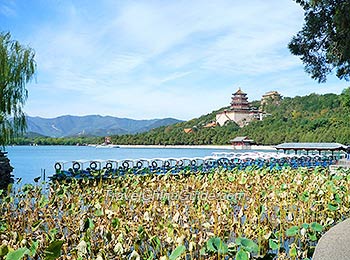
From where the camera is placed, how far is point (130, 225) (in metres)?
3.07

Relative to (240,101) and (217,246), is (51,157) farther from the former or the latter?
(240,101)

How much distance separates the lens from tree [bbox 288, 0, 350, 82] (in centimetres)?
443

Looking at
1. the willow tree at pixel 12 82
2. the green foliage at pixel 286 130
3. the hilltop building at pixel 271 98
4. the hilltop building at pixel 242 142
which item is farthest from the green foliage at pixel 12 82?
the hilltop building at pixel 271 98

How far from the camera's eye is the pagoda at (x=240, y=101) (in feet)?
173

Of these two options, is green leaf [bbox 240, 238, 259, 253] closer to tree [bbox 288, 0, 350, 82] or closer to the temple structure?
tree [bbox 288, 0, 350, 82]

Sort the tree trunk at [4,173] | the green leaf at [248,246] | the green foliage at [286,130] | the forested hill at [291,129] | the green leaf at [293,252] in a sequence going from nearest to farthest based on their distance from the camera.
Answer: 1. the green leaf at [248,246]
2. the green leaf at [293,252]
3. the tree trunk at [4,173]
4. the forested hill at [291,129]
5. the green foliage at [286,130]

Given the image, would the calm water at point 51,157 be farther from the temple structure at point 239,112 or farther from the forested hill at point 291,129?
the temple structure at point 239,112

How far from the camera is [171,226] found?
276 centimetres

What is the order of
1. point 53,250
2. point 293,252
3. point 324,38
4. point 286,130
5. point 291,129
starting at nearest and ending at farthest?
1. point 53,250
2. point 293,252
3. point 324,38
4. point 291,129
5. point 286,130

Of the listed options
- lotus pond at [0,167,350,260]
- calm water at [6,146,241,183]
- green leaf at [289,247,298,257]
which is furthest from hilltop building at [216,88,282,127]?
green leaf at [289,247,298,257]

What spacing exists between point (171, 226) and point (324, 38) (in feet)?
11.2

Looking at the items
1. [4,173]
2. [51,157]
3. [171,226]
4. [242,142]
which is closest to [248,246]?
[171,226]

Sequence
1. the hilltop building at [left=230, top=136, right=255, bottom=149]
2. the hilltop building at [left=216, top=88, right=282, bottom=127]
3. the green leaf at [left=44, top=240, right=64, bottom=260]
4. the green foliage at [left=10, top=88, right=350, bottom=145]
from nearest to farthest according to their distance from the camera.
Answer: the green leaf at [left=44, top=240, right=64, bottom=260]
the green foliage at [left=10, top=88, right=350, bottom=145]
the hilltop building at [left=230, top=136, right=255, bottom=149]
the hilltop building at [left=216, top=88, right=282, bottom=127]

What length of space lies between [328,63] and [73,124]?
171 meters
